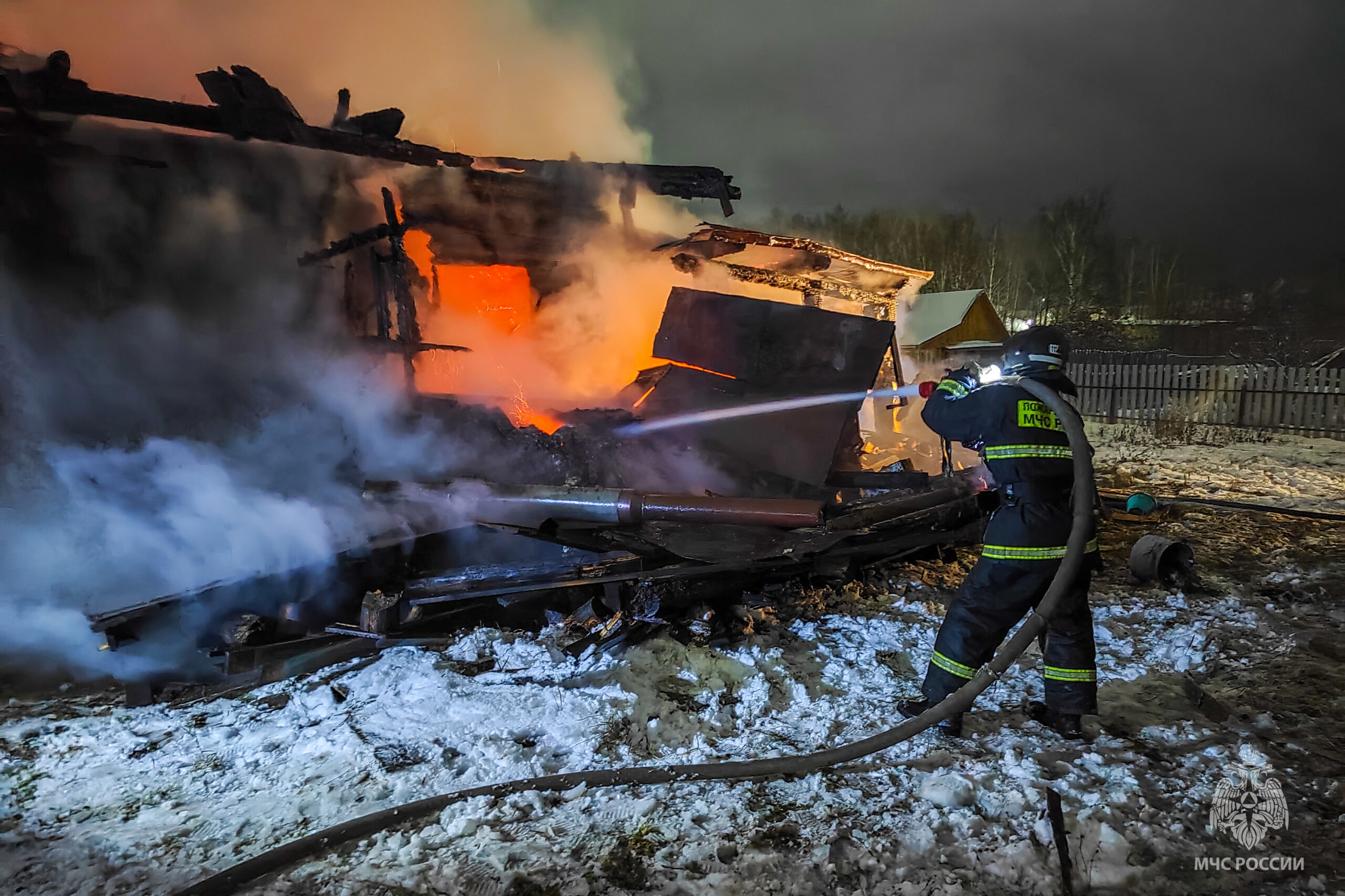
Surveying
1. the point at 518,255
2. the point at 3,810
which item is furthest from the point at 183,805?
the point at 518,255

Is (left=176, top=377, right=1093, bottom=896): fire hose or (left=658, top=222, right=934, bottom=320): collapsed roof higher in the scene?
(left=658, top=222, right=934, bottom=320): collapsed roof

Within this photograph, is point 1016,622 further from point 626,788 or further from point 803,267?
point 803,267

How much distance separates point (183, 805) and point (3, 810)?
71 cm

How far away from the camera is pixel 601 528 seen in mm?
4375

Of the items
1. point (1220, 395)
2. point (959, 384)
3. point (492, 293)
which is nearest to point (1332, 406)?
point (1220, 395)

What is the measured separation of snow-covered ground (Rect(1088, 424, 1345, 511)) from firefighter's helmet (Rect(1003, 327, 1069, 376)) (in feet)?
23.3

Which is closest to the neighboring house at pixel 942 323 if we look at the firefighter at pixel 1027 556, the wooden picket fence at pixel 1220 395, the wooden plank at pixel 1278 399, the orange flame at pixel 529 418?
the wooden picket fence at pixel 1220 395

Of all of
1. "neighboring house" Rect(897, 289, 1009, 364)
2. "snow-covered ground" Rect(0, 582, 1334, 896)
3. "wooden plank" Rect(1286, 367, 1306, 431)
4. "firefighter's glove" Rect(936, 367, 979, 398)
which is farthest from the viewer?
"neighboring house" Rect(897, 289, 1009, 364)

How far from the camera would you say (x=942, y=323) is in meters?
21.7

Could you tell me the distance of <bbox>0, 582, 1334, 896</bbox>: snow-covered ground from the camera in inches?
86.0

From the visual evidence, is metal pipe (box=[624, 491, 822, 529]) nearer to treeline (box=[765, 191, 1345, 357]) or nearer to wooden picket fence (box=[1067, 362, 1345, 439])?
wooden picket fence (box=[1067, 362, 1345, 439])

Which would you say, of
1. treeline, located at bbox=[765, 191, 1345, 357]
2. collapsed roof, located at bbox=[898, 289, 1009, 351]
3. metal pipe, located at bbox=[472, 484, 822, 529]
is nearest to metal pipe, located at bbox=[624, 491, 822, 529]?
metal pipe, located at bbox=[472, 484, 822, 529]

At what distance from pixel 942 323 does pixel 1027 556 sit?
20.8 m

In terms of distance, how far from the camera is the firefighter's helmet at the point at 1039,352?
3.07 m
